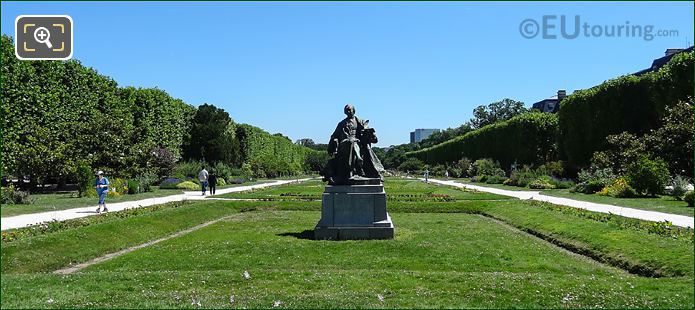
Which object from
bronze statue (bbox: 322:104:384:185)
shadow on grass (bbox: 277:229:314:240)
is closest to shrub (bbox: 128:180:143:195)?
shadow on grass (bbox: 277:229:314:240)

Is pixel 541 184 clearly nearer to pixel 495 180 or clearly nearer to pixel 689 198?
pixel 495 180

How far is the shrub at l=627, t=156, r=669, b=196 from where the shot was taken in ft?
81.7

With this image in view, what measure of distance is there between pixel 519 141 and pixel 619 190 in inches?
1240

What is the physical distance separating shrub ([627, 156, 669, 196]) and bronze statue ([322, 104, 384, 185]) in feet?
51.9

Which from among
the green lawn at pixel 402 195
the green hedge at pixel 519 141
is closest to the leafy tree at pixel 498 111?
the green hedge at pixel 519 141

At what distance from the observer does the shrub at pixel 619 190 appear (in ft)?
84.7

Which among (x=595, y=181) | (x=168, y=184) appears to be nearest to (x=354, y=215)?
(x=595, y=181)

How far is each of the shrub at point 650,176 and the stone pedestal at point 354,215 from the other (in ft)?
53.8

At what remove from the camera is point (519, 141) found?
57.3m

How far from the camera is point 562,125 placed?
43125 millimetres

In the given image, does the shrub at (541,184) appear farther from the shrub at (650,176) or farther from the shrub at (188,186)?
the shrub at (188,186)

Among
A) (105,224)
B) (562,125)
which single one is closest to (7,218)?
(105,224)

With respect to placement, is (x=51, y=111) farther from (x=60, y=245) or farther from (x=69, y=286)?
(x=69, y=286)

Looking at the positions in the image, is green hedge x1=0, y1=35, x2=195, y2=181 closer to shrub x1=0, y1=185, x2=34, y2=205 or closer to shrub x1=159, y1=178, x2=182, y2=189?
shrub x1=159, y1=178, x2=182, y2=189
